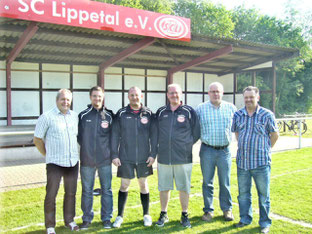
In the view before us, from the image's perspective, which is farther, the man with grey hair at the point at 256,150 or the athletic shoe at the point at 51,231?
the man with grey hair at the point at 256,150

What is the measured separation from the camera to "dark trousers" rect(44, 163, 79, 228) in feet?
10.7

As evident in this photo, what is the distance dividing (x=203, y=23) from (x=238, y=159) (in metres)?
31.1

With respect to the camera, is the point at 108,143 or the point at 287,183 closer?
the point at 108,143

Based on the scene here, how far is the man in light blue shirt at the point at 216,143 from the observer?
367 cm

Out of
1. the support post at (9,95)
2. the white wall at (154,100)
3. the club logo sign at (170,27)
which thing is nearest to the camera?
the club logo sign at (170,27)

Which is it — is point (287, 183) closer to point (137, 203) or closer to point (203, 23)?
point (137, 203)

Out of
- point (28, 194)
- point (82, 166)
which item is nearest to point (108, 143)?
point (82, 166)

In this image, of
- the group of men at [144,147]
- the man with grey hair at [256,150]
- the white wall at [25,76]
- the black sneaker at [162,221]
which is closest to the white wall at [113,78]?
the white wall at [25,76]

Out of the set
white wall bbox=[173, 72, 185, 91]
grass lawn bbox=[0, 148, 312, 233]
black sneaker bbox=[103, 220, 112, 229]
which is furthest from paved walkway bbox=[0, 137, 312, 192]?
white wall bbox=[173, 72, 185, 91]

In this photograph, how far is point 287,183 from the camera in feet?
17.4

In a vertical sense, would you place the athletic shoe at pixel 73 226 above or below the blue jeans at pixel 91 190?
below

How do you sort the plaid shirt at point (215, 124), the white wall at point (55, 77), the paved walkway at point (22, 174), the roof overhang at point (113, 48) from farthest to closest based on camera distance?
1. the white wall at point (55, 77)
2. the roof overhang at point (113, 48)
3. the paved walkway at point (22, 174)
4. the plaid shirt at point (215, 124)

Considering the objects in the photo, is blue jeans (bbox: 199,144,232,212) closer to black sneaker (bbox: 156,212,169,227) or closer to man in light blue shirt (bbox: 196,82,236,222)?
man in light blue shirt (bbox: 196,82,236,222)

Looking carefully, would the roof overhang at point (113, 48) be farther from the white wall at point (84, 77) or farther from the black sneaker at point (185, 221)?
the black sneaker at point (185, 221)
